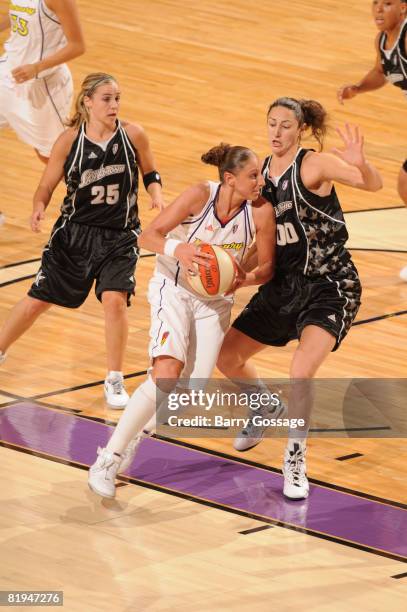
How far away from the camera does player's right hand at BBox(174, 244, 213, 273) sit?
6508mm

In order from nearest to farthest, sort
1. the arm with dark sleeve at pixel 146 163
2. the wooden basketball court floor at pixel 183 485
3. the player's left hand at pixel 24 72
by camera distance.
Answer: the wooden basketball court floor at pixel 183 485
the arm with dark sleeve at pixel 146 163
the player's left hand at pixel 24 72

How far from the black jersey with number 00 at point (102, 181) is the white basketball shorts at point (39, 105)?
7.26ft

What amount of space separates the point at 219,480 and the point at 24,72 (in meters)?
3.52

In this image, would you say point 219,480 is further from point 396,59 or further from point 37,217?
point 396,59

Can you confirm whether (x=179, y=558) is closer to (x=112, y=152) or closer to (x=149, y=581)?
(x=149, y=581)

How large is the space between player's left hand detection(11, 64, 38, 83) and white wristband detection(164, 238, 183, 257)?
2.98 meters

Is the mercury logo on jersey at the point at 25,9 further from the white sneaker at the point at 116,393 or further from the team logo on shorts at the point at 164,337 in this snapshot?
the team logo on shorts at the point at 164,337

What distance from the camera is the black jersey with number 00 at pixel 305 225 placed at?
266 inches

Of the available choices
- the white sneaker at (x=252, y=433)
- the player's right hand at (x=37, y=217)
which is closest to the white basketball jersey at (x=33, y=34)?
the player's right hand at (x=37, y=217)

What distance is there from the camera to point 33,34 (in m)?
9.75

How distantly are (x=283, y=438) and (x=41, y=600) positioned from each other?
2.09 meters

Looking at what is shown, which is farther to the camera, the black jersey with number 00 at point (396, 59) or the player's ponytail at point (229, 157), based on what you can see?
the black jersey with number 00 at point (396, 59)

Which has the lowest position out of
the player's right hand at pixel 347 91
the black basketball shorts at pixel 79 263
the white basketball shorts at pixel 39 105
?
the black basketball shorts at pixel 79 263

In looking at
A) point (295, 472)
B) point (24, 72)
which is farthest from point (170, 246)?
point (24, 72)
